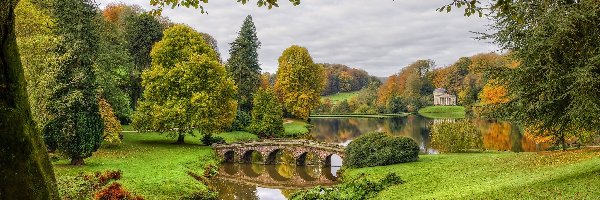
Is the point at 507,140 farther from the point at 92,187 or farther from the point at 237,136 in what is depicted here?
the point at 92,187

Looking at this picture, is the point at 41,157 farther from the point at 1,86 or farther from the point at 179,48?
the point at 179,48

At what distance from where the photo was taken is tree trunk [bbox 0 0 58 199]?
579 centimetres

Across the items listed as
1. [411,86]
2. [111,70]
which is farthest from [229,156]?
[411,86]

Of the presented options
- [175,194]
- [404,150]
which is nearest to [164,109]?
[175,194]

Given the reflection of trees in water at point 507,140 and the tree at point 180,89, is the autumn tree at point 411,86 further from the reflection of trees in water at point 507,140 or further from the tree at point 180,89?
the tree at point 180,89

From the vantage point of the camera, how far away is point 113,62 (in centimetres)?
4284

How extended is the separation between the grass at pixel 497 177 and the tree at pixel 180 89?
1645 cm

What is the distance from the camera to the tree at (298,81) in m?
74.0

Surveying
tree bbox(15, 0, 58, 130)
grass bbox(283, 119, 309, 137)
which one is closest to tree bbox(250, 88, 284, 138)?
grass bbox(283, 119, 309, 137)

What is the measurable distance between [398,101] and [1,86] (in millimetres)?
127764

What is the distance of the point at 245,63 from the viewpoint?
222 ft

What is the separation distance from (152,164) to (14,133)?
29.5m

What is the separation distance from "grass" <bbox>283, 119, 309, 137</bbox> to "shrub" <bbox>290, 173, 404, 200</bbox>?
35224 mm

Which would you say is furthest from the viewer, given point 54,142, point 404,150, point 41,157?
point 404,150
